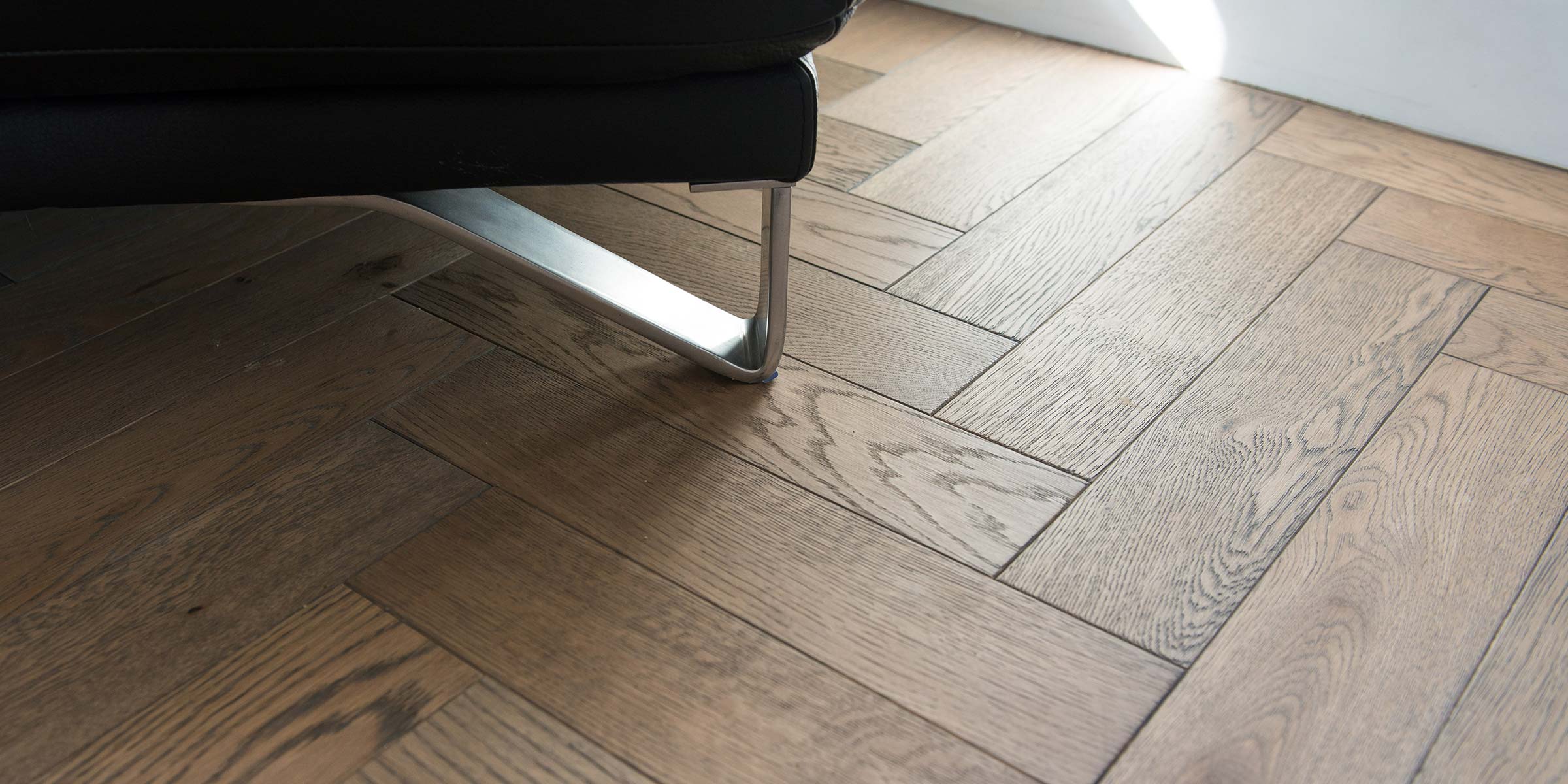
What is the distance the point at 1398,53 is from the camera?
1192 millimetres

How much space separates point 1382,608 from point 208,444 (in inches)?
28.2

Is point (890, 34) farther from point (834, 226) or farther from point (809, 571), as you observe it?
point (809, 571)

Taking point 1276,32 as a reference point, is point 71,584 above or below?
below

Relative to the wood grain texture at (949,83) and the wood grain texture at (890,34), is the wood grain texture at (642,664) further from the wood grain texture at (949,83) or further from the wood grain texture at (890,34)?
the wood grain texture at (890,34)

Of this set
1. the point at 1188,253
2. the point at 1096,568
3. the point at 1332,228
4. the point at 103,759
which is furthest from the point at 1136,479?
the point at 103,759

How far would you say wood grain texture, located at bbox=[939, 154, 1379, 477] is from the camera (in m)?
0.80

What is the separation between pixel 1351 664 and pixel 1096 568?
0.14 metres

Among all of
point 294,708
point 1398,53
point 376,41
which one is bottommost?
point 294,708

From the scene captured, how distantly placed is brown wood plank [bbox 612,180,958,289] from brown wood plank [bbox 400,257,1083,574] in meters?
0.16

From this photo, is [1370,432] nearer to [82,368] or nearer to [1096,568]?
[1096,568]

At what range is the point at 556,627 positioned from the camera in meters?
0.63

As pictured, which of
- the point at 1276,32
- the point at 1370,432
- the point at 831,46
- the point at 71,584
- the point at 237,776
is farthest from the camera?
the point at 831,46

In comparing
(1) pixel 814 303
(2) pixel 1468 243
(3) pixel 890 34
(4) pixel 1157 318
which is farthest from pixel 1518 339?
(3) pixel 890 34

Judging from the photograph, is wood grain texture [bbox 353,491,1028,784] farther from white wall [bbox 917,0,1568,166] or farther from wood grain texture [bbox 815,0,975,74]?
white wall [bbox 917,0,1568,166]
